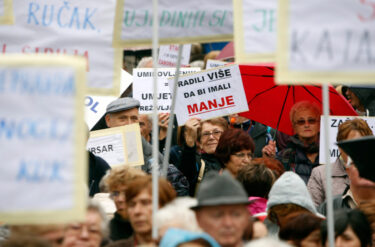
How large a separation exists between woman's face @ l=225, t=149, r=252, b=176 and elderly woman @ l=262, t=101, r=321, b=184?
0.69m

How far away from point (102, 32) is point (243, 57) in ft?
4.24

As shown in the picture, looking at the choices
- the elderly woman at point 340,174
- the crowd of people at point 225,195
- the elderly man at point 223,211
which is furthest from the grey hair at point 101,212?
the elderly woman at point 340,174

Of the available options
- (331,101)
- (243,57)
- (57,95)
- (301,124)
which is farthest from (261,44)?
(331,101)

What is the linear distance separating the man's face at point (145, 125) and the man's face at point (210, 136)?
0.83m

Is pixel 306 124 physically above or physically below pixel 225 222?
above

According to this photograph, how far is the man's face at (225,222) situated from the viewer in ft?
17.7

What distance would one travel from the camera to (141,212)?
6270 mm

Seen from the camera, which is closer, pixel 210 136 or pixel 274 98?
pixel 210 136

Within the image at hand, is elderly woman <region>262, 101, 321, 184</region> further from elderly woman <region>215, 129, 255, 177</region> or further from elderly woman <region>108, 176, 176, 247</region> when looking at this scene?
elderly woman <region>108, 176, 176, 247</region>

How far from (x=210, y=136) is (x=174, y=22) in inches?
95.8

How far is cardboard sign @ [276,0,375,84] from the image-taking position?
16.9ft

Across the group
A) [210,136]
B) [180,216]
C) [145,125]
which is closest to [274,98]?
[210,136]

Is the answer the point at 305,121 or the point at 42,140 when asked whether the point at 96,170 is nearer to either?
the point at 305,121

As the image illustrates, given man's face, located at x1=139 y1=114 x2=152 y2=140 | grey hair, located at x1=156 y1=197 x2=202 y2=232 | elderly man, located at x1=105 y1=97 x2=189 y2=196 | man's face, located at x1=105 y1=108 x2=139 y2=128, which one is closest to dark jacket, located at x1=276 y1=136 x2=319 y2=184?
elderly man, located at x1=105 y1=97 x2=189 y2=196
